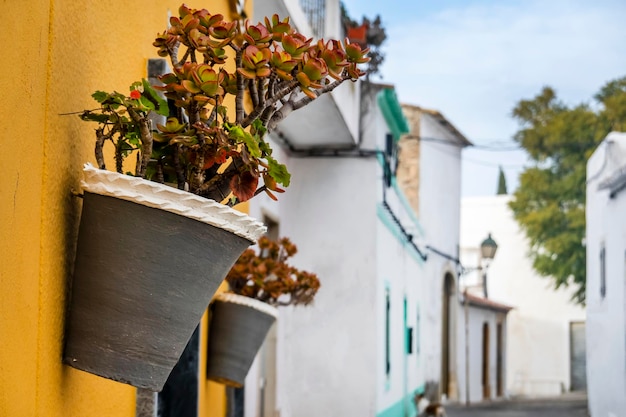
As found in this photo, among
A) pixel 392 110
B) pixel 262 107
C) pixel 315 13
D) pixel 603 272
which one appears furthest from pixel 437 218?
pixel 262 107

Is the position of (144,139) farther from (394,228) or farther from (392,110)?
(394,228)

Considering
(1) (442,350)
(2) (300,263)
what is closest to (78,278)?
(2) (300,263)

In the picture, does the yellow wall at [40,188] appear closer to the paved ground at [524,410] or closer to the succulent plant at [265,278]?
the succulent plant at [265,278]

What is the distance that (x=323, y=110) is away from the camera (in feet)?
30.2

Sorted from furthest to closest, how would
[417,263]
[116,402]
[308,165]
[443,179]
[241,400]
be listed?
[443,179]
[417,263]
[308,165]
[241,400]
[116,402]

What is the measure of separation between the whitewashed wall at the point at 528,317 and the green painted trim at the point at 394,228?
1915 cm

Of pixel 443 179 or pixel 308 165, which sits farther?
pixel 443 179

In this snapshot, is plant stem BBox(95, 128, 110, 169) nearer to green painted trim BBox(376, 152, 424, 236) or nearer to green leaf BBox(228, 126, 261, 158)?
green leaf BBox(228, 126, 261, 158)

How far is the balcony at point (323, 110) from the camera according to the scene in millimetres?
8421

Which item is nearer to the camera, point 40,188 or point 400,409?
point 40,188

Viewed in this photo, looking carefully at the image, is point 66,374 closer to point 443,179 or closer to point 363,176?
point 363,176

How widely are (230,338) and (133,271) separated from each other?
251 centimetres

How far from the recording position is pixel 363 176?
1089 centimetres

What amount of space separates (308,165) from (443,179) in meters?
11.3
